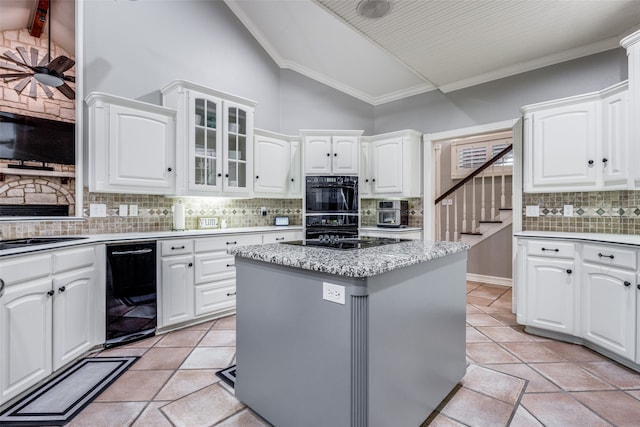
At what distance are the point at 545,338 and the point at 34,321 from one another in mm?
3777

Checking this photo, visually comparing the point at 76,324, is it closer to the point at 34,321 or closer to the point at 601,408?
the point at 34,321

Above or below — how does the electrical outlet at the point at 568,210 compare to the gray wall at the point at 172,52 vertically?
below

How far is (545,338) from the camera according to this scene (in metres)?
2.70

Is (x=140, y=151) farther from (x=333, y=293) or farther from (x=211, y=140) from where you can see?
(x=333, y=293)

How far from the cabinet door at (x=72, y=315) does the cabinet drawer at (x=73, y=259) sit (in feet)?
0.14

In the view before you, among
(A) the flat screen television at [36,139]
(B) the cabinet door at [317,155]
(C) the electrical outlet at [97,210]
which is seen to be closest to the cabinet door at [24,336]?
(C) the electrical outlet at [97,210]

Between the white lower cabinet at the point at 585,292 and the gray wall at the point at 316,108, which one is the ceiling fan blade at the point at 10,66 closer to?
the gray wall at the point at 316,108

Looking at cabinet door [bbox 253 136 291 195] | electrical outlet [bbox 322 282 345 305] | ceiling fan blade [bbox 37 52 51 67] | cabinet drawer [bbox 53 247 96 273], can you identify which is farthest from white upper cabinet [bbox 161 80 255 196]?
electrical outlet [bbox 322 282 345 305]

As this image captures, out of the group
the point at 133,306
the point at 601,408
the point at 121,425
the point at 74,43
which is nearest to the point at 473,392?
the point at 601,408

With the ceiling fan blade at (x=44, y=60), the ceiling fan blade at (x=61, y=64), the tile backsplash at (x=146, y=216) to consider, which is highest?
→ the ceiling fan blade at (x=44, y=60)

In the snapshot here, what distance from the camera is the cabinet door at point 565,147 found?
2.69 m

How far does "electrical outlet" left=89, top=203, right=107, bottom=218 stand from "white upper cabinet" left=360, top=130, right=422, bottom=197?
3056 mm

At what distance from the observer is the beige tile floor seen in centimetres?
164

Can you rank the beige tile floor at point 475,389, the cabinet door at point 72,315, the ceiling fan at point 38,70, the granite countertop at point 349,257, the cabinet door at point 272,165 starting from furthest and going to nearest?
the cabinet door at point 272,165
the ceiling fan at point 38,70
the cabinet door at point 72,315
the beige tile floor at point 475,389
the granite countertop at point 349,257
